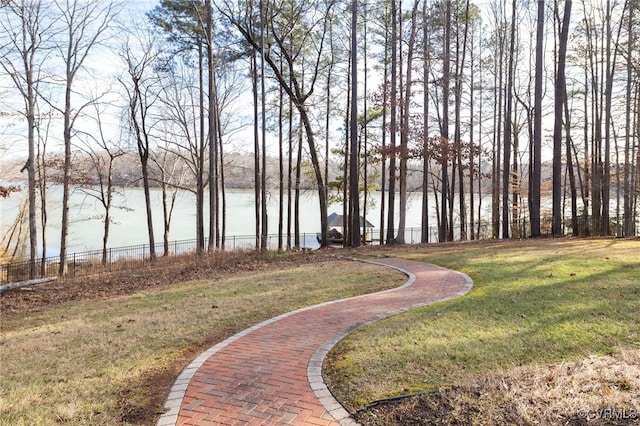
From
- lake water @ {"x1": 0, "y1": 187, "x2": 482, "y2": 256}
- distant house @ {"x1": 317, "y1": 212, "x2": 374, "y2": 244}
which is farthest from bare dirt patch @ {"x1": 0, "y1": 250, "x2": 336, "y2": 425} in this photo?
distant house @ {"x1": 317, "y1": 212, "x2": 374, "y2": 244}

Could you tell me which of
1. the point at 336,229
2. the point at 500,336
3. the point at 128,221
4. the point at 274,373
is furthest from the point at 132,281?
the point at 128,221

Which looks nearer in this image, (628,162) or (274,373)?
(274,373)

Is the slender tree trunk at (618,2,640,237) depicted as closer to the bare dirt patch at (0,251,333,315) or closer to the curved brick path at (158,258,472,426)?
the bare dirt patch at (0,251,333,315)

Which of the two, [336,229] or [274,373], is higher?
[336,229]

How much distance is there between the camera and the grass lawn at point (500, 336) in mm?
3816

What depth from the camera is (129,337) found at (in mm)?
5773

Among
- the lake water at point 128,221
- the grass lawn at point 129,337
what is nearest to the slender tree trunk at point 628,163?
the lake water at point 128,221

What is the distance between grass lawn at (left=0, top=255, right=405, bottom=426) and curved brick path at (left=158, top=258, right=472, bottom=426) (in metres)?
0.30

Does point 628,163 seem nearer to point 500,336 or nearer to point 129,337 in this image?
point 500,336

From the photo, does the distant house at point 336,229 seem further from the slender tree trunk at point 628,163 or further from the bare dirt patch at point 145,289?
the bare dirt patch at point 145,289

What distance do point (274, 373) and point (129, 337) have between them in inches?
106

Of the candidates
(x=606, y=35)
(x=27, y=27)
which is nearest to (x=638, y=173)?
(x=606, y=35)

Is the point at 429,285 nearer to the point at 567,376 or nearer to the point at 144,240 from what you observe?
the point at 567,376

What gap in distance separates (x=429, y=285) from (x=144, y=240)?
2966cm
